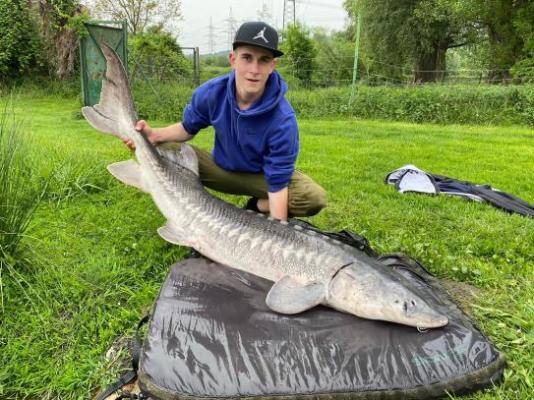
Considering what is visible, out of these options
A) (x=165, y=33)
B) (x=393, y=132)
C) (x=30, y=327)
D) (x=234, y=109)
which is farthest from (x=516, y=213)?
(x=165, y=33)

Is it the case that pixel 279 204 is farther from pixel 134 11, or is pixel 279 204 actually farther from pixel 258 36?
pixel 134 11

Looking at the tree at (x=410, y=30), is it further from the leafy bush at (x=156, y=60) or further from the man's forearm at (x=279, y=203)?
the man's forearm at (x=279, y=203)

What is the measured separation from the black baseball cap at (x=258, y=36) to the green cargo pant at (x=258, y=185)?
3.82 ft

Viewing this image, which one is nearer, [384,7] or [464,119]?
[464,119]

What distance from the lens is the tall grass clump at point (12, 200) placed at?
9.80 feet

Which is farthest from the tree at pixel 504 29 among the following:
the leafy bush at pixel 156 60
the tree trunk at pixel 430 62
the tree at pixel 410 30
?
the leafy bush at pixel 156 60

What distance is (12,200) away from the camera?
306cm

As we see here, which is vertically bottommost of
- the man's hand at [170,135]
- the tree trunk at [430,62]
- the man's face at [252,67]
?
the man's hand at [170,135]

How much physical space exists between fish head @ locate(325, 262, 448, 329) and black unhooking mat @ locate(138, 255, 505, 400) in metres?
0.05

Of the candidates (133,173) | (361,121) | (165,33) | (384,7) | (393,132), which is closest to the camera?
(133,173)

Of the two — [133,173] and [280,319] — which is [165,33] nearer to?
[133,173]

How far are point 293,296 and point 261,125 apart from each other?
138 cm

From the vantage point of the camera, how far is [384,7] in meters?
23.2

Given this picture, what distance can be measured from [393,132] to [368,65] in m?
17.8
